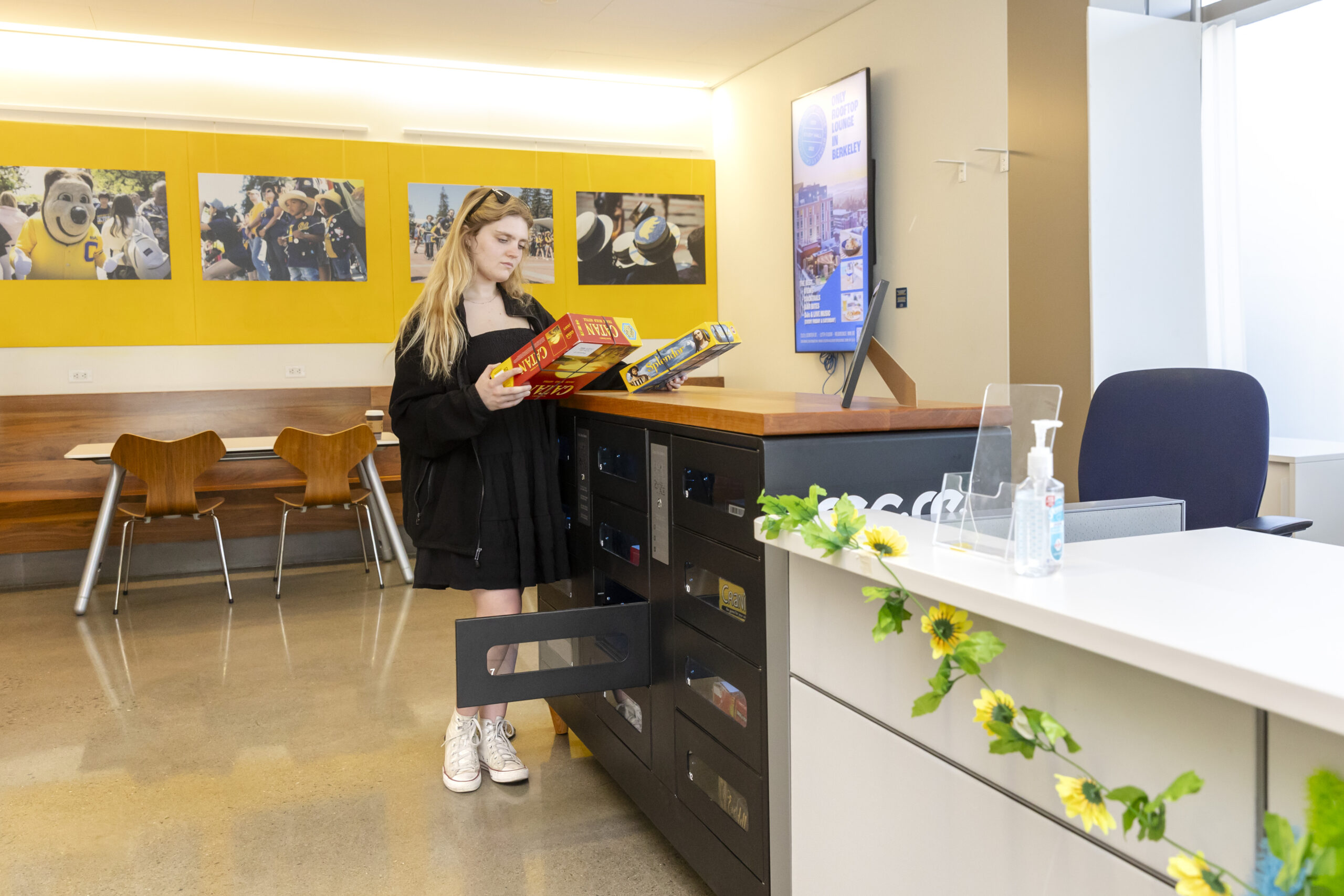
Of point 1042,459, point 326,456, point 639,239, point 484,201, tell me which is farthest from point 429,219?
point 1042,459

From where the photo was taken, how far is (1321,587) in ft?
3.61

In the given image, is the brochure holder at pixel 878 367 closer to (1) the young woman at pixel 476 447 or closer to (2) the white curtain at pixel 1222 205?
(1) the young woman at pixel 476 447

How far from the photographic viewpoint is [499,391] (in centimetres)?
236

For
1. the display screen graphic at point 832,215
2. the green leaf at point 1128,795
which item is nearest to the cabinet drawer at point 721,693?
the green leaf at point 1128,795

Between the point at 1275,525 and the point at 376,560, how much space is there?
172 inches

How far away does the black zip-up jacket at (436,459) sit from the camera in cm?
255

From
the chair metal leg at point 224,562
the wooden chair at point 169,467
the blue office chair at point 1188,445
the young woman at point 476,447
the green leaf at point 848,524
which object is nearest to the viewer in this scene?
the green leaf at point 848,524

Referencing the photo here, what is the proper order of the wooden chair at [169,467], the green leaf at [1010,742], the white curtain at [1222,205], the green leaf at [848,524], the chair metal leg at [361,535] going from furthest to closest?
1. the chair metal leg at [361,535]
2. the wooden chair at [169,467]
3. the white curtain at [1222,205]
4. the green leaf at [848,524]
5. the green leaf at [1010,742]

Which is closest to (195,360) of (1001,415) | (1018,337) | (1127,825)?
(1018,337)

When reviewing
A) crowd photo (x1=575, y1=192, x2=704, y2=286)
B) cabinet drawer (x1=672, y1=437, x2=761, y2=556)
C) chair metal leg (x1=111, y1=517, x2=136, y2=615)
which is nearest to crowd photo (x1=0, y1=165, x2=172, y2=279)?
chair metal leg (x1=111, y1=517, x2=136, y2=615)

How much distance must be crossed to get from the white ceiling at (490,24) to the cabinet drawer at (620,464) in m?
3.62

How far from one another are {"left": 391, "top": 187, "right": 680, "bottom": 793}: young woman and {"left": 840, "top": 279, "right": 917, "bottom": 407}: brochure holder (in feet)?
3.20

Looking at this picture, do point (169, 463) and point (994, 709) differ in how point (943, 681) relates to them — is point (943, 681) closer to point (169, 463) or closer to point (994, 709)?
point (994, 709)

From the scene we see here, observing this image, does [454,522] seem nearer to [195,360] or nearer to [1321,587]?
[1321,587]
